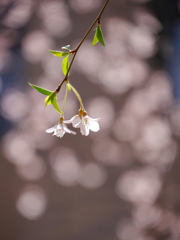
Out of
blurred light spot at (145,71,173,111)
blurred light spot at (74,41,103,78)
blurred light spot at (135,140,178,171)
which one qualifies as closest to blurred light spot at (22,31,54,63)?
blurred light spot at (74,41,103,78)

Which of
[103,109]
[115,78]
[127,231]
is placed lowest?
[127,231]

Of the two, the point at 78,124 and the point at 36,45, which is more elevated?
the point at 78,124

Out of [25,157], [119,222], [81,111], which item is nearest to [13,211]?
[25,157]

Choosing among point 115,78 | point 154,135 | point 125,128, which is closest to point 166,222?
point 154,135

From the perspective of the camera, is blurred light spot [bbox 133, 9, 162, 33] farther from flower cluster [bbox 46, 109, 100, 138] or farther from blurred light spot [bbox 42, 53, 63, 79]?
flower cluster [bbox 46, 109, 100, 138]

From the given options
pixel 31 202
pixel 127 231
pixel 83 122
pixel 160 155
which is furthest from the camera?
pixel 160 155

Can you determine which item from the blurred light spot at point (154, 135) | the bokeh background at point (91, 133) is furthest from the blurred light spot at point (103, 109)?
the blurred light spot at point (154, 135)

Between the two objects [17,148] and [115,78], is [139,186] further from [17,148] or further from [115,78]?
[17,148]
